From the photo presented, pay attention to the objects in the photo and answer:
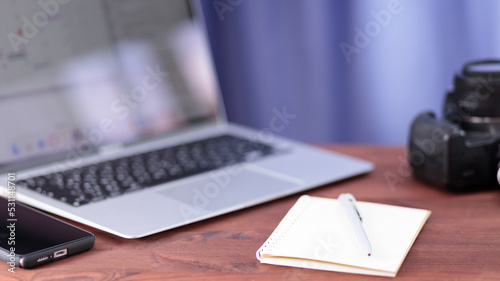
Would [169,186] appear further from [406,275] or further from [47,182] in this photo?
[406,275]

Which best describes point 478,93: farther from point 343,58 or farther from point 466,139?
point 343,58

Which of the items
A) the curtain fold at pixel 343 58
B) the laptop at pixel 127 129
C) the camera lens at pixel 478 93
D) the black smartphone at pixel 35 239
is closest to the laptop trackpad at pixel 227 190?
the laptop at pixel 127 129

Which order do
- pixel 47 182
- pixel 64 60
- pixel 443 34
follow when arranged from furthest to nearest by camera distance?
pixel 443 34 → pixel 64 60 → pixel 47 182

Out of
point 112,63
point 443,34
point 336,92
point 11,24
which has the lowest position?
point 336,92

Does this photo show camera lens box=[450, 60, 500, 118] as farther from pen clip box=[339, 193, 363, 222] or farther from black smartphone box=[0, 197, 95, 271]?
black smartphone box=[0, 197, 95, 271]

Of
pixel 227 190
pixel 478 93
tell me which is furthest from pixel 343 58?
pixel 227 190

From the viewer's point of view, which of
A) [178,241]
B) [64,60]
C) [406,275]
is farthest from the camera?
[64,60]

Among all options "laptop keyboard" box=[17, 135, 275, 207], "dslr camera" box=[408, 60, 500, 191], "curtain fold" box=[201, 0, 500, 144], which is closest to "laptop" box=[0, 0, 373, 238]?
"laptop keyboard" box=[17, 135, 275, 207]

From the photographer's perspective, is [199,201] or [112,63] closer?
[199,201]

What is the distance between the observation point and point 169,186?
91 centimetres

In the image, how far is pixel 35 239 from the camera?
71cm

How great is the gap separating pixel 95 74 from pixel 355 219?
1.74 ft

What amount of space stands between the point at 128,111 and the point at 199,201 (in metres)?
0.31

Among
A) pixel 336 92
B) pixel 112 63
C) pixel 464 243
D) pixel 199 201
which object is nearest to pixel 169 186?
pixel 199 201
